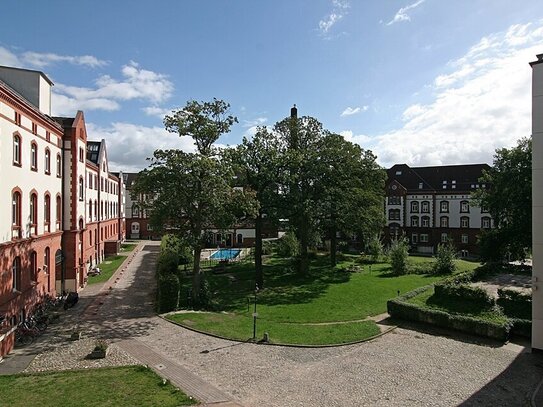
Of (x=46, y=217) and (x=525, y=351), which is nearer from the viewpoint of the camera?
(x=525, y=351)

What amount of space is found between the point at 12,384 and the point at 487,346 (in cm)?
1898

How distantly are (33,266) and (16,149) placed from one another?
709cm

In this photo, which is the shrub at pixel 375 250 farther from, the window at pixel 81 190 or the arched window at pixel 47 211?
the arched window at pixel 47 211

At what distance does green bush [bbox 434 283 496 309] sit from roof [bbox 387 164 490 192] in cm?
4116

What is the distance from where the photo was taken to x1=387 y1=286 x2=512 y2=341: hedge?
18980 mm

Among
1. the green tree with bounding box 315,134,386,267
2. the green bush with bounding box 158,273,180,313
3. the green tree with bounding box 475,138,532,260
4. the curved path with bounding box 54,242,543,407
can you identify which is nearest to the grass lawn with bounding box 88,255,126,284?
the green bush with bounding box 158,273,180,313

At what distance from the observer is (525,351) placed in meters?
17.7

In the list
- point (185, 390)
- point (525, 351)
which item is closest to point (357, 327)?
point (525, 351)

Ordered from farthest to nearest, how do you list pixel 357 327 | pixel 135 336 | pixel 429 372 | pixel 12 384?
pixel 357 327 → pixel 135 336 → pixel 429 372 → pixel 12 384

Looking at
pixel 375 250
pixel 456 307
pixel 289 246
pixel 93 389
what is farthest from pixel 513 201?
pixel 93 389

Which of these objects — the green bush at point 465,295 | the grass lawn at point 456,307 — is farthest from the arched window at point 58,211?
the green bush at point 465,295

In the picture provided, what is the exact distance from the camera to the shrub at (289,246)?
50281 millimetres

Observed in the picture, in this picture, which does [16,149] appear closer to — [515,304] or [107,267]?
[107,267]

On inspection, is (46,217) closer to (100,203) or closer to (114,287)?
(114,287)
